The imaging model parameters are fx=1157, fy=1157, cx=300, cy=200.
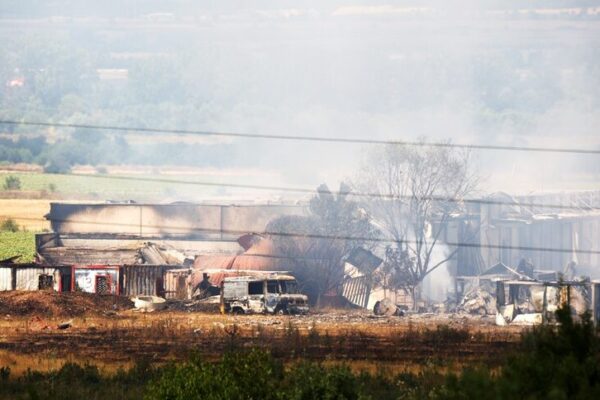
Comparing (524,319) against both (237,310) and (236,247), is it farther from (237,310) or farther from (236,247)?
(236,247)

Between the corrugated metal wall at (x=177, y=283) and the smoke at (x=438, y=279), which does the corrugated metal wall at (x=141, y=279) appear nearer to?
the corrugated metal wall at (x=177, y=283)

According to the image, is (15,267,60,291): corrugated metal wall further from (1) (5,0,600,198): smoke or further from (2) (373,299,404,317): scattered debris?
(1) (5,0,600,198): smoke

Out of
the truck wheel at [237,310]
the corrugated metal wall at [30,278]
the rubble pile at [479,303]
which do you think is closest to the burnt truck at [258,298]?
the truck wheel at [237,310]

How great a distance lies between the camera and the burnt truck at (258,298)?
168 ft

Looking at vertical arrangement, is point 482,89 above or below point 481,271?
above

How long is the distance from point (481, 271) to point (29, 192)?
5430 cm

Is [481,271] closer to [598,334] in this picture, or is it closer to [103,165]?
[598,334]

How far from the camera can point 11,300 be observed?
49.7m

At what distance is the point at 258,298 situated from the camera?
51.4 meters

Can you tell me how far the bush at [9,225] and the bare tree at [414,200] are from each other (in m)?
26.4

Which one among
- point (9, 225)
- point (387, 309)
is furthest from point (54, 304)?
point (9, 225)

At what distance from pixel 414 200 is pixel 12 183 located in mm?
55875

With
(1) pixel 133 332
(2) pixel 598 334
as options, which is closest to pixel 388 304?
(1) pixel 133 332

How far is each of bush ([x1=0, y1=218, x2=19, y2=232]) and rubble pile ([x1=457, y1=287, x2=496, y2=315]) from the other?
39166mm
